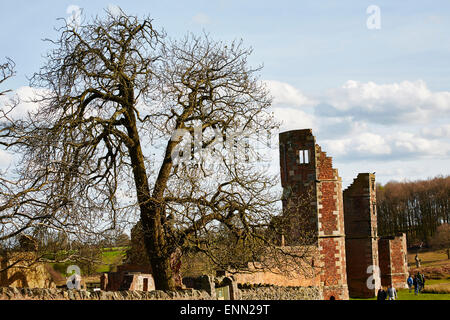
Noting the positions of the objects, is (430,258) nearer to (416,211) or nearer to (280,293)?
(416,211)

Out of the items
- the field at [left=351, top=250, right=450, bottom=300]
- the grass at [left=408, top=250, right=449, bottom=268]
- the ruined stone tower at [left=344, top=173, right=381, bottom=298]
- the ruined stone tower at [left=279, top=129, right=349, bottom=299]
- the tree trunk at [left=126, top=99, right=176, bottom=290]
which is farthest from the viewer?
the grass at [left=408, top=250, right=449, bottom=268]

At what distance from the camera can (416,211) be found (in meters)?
81.2

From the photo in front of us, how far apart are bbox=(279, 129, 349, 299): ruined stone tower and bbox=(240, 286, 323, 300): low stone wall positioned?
21.8 feet

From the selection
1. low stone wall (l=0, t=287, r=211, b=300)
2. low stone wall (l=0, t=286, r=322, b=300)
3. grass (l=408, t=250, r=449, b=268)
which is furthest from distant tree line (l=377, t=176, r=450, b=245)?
low stone wall (l=0, t=287, r=211, b=300)

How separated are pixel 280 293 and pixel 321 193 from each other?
12643 mm

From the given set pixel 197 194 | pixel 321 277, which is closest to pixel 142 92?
pixel 197 194

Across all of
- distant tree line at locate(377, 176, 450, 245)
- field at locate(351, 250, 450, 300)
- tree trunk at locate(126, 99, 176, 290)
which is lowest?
field at locate(351, 250, 450, 300)

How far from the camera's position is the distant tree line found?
78812 millimetres

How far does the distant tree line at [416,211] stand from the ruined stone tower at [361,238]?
3350 centimetres

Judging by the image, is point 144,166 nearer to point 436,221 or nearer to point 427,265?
point 427,265

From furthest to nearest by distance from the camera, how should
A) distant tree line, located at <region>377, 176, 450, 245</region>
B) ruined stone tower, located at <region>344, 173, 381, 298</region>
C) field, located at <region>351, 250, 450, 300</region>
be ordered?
distant tree line, located at <region>377, 176, 450, 245</region> → ruined stone tower, located at <region>344, 173, 381, 298</region> → field, located at <region>351, 250, 450, 300</region>

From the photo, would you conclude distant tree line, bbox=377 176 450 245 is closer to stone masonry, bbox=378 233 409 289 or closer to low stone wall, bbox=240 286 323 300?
stone masonry, bbox=378 233 409 289

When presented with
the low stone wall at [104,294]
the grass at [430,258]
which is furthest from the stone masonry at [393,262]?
the low stone wall at [104,294]
